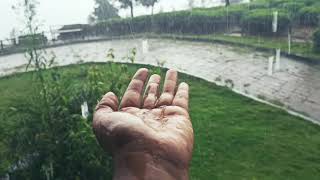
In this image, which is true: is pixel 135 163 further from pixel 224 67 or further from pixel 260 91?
pixel 224 67

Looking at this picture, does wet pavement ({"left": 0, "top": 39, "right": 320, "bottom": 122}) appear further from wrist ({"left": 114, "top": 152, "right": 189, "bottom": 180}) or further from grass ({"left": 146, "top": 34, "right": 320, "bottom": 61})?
wrist ({"left": 114, "top": 152, "right": 189, "bottom": 180})

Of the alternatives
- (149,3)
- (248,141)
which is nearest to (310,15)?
(149,3)

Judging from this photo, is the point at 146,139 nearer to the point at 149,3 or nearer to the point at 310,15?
the point at 310,15

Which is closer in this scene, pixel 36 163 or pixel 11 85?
pixel 36 163

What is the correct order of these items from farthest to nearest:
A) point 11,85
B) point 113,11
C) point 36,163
Result: point 113,11, point 11,85, point 36,163

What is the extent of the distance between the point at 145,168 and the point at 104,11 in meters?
24.2

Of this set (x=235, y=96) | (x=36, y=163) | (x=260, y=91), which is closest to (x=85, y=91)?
(x=36, y=163)

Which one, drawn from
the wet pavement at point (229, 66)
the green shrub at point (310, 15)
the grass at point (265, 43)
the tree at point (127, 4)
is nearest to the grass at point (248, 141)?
the wet pavement at point (229, 66)

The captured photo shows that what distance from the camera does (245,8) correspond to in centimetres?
1938

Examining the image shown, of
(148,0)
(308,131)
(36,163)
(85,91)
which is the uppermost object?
(148,0)

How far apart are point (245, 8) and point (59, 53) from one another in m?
8.96

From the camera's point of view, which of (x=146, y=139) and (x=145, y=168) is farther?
(x=146, y=139)

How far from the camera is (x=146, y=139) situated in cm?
225

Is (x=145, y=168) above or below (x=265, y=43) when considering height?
above
